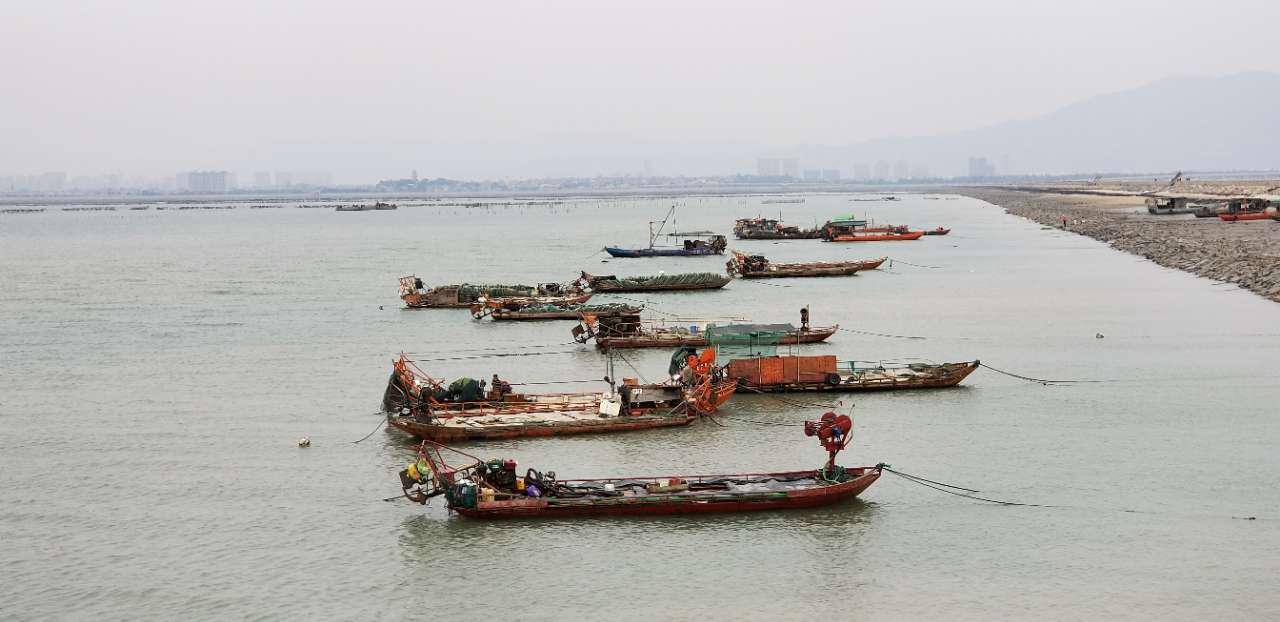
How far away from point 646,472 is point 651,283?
36710mm

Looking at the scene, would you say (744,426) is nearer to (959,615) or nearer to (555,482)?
(555,482)

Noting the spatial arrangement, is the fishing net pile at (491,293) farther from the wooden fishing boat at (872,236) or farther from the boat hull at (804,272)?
the wooden fishing boat at (872,236)

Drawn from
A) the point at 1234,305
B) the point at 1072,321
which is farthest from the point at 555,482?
the point at 1234,305

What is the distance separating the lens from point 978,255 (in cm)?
8344

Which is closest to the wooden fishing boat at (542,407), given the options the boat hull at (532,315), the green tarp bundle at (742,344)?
the green tarp bundle at (742,344)

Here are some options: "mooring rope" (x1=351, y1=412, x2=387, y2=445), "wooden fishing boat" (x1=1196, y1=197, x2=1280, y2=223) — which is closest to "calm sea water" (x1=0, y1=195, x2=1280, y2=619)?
"mooring rope" (x1=351, y1=412, x2=387, y2=445)

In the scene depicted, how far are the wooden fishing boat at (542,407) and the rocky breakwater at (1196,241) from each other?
1271 inches

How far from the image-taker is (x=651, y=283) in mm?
61156

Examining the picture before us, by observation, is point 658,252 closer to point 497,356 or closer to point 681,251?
point 681,251

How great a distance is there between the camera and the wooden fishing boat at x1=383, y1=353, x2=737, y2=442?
89.9 feet

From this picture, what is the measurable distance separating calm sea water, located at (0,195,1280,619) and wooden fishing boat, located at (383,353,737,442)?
1.82 ft

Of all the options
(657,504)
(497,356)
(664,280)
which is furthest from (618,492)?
(664,280)

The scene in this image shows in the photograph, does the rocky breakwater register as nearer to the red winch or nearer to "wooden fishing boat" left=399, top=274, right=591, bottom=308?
"wooden fishing boat" left=399, top=274, right=591, bottom=308

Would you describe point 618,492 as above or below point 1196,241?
below
